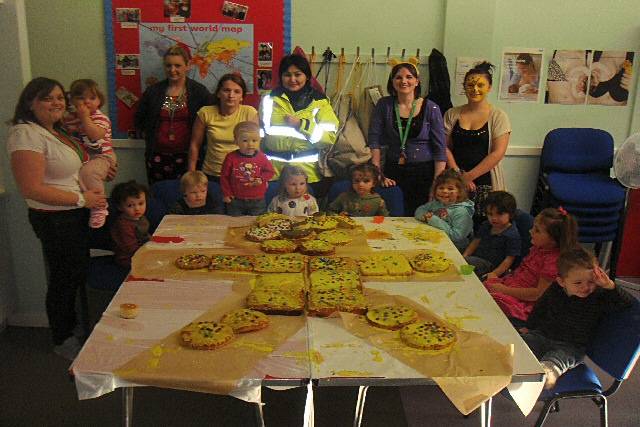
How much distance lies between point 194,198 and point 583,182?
9.35ft

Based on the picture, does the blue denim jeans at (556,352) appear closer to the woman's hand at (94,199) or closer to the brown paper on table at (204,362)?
the brown paper on table at (204,362)

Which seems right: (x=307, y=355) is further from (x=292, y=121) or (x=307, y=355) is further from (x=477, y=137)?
(x=477, y=137)

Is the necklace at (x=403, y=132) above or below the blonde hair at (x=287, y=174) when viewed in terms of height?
above

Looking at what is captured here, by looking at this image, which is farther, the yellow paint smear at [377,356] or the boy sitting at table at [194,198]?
the boy sitting at table at [194,198]

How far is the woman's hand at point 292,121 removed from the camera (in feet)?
14.0

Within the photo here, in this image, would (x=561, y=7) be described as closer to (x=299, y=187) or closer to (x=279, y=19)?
(x=279, y=19)

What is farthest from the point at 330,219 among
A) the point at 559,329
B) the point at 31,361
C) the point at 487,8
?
the point at 487,8

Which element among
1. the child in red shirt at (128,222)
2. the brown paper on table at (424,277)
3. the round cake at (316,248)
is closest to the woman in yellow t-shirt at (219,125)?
the child in red shirt at (128,222)

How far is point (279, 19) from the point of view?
4.85 m

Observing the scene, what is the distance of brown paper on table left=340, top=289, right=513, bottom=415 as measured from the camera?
78.7 inches

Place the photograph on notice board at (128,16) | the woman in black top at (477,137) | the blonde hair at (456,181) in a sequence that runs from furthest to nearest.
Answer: the photograph on notice board at (128,16) < the woman in black top at (477,137) < the blonde hair at (456,181)

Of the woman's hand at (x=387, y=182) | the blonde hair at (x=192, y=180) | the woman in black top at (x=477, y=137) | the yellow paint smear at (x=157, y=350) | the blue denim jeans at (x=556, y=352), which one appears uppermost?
the woman in black top at (x=477, y=137)

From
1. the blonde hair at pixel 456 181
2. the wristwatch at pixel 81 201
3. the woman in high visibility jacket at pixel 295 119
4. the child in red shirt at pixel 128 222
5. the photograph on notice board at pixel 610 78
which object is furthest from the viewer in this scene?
the photograph on notice board at pixel 610 78

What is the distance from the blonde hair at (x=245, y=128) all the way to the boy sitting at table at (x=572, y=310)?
202 centimetres
